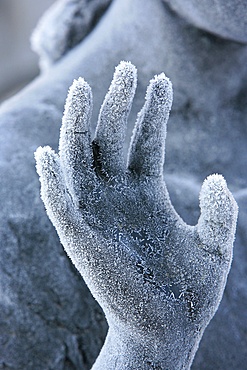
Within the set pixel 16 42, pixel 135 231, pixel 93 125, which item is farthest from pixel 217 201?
pixel 16 42

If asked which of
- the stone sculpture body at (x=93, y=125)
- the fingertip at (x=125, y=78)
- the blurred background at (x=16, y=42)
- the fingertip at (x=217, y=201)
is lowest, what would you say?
the blurred background at (x=16, y=42)

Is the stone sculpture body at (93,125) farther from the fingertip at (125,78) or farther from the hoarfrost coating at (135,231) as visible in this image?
the fingertip at (125,78)

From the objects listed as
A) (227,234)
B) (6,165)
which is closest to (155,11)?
(6,165)

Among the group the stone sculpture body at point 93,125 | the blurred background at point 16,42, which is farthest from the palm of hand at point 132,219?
the blurred background at point 16,42

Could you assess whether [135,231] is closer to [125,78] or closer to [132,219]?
[132,219]

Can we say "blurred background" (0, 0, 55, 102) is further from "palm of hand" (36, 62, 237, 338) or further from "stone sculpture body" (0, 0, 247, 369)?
"palm of hand" (36, 62, 237, 338)

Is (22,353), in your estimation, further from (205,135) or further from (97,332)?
(205,135)
